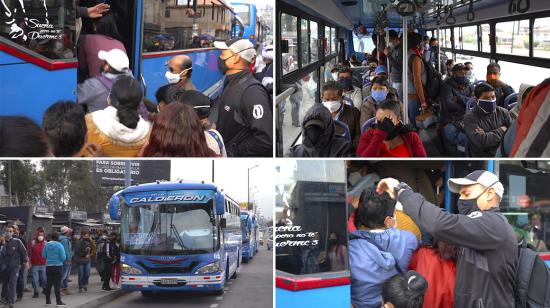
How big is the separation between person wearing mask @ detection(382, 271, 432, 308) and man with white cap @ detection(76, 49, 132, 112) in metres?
1.51

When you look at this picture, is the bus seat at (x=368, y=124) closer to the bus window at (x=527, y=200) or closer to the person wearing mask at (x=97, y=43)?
the bus window at (x=527, y=200)

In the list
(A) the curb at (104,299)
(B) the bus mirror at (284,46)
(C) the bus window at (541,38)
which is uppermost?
(C) the bus window at (541,38)

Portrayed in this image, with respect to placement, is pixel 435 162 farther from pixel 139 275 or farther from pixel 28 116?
pixel 28 116

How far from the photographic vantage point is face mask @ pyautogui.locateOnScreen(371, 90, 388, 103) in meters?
3.17

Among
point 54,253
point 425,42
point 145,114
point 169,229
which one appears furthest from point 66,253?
point 425,42

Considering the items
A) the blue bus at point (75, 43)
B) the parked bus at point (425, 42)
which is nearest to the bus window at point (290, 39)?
the parked bus at point (425, 42)

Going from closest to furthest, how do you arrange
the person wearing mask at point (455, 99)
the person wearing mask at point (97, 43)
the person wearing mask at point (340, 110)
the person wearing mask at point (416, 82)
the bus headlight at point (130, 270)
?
1. the person wearing mask at point (97, 43)
2. the bus headlight at point (130, 270)
3. the person wearing mask at point (340, 110)
4. the person wearing mask at point (455, 99)
5. the person wearing mask at point (416, 82)

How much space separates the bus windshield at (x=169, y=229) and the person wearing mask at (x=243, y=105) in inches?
18.5

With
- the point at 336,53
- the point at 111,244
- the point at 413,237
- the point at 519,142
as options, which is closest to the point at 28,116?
the point at 111,244

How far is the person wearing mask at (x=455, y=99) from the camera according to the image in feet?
10.5

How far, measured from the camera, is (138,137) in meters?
2.65

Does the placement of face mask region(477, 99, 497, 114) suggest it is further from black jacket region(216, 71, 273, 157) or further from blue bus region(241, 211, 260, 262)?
blue bus region(241, 211, 260, 262)

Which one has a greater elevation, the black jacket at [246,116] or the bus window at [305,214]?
the black jacket at [246,116]

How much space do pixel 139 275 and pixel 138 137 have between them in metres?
0.67
